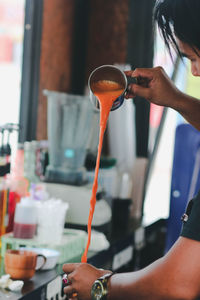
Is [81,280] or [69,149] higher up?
[69,149]

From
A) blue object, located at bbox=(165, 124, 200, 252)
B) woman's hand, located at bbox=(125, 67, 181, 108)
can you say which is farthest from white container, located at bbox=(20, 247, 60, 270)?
blue object, located at bbox=(165, 124, 200, 252)

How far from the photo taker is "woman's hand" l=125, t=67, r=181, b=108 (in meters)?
1.64

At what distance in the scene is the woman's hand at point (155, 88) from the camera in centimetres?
164

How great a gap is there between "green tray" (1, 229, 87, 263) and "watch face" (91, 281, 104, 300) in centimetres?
85

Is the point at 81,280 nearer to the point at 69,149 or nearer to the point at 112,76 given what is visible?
the point at 112,76

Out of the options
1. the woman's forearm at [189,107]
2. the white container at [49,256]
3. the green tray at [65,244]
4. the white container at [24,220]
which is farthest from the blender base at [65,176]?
the woman's forearm at [189,107]

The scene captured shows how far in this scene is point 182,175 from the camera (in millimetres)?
2912

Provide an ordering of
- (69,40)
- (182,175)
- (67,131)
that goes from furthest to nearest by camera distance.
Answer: (69,40)
(182,175)
(67,131)

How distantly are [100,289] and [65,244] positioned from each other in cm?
89

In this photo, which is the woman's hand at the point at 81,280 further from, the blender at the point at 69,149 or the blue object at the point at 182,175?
the blue object at the point at 182,175

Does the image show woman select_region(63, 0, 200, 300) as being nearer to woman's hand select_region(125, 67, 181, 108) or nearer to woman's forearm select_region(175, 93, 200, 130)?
woman's hand select_region(125, 67, 181, 108)

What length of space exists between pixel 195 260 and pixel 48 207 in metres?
1.14

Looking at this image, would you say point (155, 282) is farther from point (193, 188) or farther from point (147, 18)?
point (147, 18)

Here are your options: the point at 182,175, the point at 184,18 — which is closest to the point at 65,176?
the point at 182,175
